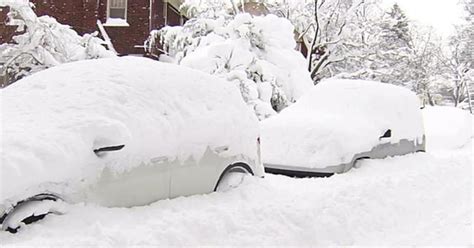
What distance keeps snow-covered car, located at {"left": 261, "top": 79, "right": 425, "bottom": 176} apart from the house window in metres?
12.5

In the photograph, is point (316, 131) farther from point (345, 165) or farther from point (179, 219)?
point (179, 219)

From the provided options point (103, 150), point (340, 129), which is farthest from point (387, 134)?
point (103, 150)

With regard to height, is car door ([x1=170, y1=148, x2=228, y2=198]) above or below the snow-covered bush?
below

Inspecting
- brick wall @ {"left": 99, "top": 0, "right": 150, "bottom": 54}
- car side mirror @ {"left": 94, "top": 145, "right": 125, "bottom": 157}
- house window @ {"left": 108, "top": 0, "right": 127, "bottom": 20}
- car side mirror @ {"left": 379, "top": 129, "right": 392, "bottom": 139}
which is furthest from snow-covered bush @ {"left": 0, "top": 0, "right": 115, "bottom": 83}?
car side mirror @ {"left": 94, "top": 145, "right": 125, "bottom": 157}

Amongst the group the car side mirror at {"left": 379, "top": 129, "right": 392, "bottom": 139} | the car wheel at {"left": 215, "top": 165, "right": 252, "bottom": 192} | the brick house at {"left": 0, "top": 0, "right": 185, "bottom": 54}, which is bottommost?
the car wheel at {"left": 215, "top": 165, "right": 252, "bottom": 192}

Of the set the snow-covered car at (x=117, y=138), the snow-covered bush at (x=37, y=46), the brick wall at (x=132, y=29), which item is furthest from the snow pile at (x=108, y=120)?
the brick wall at (x=132, y=29)

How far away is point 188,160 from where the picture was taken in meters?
4.88

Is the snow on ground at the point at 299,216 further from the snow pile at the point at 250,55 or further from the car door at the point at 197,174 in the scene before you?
the snow pile at the point at 250,55

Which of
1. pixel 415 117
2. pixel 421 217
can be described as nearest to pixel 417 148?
pixel 415 117

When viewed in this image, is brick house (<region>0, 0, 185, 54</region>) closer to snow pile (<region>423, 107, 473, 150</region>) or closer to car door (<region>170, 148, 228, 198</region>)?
snow pile (<region>423, 107, 473, 150</region>)

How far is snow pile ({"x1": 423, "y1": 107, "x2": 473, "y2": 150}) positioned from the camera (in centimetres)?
1296

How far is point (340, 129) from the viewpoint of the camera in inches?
295

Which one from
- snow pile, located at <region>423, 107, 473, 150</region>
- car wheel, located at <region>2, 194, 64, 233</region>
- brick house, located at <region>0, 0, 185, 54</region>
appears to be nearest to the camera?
car wheel, located at <region>2, 194, 64, 233</region>

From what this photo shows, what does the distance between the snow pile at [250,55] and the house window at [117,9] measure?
120 inches
